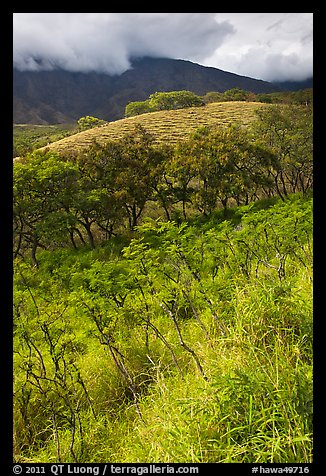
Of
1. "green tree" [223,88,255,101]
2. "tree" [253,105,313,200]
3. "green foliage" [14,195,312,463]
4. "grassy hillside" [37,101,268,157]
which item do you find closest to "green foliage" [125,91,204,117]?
"green tree" [223,88,255,101]

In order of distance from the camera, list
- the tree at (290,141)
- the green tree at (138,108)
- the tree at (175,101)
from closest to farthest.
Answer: the tree at (290,141) → the tree at (175,101) → the green tree at (138,108)

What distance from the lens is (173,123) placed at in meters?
32.6

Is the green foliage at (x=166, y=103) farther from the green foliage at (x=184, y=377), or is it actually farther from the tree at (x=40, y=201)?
the green foliage at (x=184, y=377)

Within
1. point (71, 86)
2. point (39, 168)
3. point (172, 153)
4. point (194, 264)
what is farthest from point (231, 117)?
point (71, 86)

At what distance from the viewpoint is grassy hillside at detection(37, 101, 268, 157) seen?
27.1 m

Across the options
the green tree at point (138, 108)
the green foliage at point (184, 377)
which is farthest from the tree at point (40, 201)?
the green tree at point (138, 108)

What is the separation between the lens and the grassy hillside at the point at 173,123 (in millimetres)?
27078

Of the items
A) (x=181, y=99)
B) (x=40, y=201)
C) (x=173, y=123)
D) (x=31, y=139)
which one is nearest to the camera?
(x=40, y=201)

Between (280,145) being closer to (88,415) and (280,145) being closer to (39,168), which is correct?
(39,168)

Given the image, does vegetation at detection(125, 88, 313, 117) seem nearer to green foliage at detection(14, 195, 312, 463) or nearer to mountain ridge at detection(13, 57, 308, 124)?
green foliage at detection(14, 195, 312, 463)

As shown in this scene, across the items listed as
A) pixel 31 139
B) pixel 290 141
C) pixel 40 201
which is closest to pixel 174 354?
pixel 40 201

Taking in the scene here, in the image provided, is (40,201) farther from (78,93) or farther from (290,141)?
(78,93)

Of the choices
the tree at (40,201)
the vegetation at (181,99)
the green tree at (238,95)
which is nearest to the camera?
the tree at (40,201)

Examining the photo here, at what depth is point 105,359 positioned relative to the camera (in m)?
3.97
